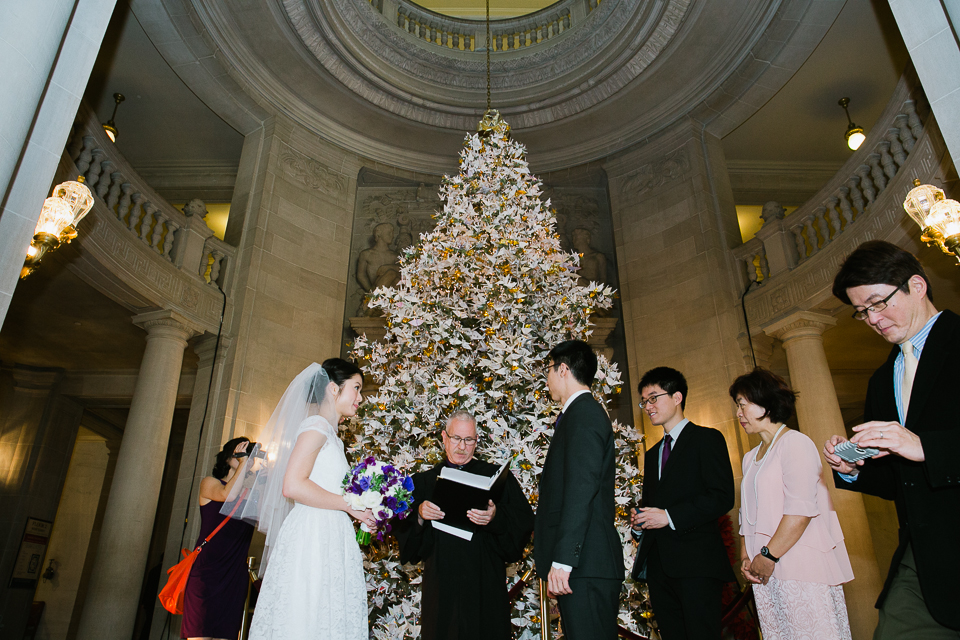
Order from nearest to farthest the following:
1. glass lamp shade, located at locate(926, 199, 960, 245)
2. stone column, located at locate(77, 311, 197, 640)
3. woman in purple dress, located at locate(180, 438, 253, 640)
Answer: woman in purple dress, located at locate(180, 438, 253, 640) → glass lamp shade, located at locate(926, 199, 960, 245) → stone column, located at locate(77, 311, 197, 640)

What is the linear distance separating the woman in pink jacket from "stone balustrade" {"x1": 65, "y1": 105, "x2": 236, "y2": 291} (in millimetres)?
6686

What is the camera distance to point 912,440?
1679 millimetres

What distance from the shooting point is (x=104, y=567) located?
21.0ft

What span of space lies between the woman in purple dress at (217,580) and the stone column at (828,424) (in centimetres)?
532

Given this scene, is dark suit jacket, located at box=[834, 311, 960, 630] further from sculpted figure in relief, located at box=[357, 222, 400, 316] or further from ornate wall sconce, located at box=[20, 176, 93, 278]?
sculpted figure in relief, located at box=[357, 222, 400, 316]

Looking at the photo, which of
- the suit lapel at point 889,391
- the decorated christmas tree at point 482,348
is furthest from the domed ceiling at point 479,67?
the suit lapel at point 889,391

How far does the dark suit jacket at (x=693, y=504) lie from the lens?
9.39 feet

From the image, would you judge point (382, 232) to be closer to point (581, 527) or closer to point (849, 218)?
point (849, 218)

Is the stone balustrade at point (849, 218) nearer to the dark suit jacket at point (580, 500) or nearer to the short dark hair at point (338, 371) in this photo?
the dark suit jacket at point (580, 500)

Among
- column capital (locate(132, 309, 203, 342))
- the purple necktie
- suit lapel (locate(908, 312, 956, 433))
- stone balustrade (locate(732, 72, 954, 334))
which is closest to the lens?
suit lapel (locate(908, 312, 956, 433))

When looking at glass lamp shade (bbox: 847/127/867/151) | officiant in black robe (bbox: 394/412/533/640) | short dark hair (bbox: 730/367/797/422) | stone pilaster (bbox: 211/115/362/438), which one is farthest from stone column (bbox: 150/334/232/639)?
glass lamp shade (bbox: 847/127/867/151)

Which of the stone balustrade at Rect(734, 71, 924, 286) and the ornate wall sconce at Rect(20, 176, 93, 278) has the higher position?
the stone balustrade at Rect(734, 71, 924, 286)

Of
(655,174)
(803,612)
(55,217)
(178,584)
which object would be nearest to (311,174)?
(655,174)

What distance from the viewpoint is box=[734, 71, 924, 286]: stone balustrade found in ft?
20.9
